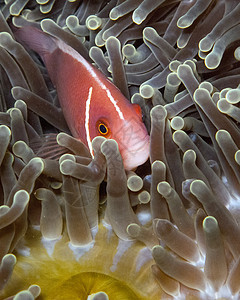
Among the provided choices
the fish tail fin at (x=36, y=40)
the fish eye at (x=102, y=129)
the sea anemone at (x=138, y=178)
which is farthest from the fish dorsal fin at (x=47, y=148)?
the fish tail fin at (x=36, y=40)

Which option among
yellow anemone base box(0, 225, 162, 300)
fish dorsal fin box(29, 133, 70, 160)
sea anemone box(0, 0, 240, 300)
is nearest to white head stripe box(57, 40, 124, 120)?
sea anemone box(0, 0, 240, 300)

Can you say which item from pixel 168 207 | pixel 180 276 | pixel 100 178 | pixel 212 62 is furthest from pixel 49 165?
pixel 212 62

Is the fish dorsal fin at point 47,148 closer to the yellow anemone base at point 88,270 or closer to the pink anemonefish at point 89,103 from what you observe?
the pink anemonefish at point 89,103

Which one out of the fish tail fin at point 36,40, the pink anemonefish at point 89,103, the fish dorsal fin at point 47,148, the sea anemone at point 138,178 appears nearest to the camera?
the sea anemone at point 138,178

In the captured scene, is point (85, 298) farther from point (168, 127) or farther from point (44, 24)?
point (44, 24)

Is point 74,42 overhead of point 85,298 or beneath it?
overhead

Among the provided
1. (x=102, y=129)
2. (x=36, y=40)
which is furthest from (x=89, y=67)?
(x=36, y=40)

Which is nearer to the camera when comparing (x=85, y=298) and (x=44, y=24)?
(x=85, y=298)

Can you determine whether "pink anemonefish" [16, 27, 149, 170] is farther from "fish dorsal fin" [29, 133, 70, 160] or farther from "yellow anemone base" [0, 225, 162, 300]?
"yellow anemone base" [0, 225, 162, 300]
